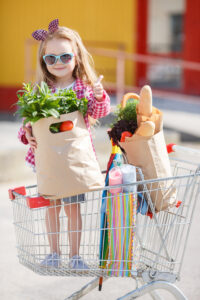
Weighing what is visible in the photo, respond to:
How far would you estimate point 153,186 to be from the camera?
9.70 feet

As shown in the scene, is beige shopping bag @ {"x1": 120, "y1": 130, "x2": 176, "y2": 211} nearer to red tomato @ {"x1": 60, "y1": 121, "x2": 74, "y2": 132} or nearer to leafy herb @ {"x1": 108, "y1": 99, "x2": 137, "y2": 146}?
leafy herb @ {"x1": 108, "y1": 99, "x2": 137, "y2": 146}

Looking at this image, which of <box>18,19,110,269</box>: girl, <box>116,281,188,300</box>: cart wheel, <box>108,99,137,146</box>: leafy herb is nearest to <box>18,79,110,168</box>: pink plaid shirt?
<box>18,19,110,269</box>: girl

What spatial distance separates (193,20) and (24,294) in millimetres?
9062

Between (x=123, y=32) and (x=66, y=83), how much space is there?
9.29 m

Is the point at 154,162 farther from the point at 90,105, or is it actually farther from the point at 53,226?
the point at 53,226

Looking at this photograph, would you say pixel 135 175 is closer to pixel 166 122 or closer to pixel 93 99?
pixel 93 99

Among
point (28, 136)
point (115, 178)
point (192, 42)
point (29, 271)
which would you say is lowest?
point (29, 271)

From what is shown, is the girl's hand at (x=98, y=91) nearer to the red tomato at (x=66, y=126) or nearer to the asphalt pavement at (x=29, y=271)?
the red tomato at (x=66, y=126)

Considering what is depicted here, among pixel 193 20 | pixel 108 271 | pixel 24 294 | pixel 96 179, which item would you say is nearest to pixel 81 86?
pixel 96 179

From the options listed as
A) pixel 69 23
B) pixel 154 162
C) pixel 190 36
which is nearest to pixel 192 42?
pixel 190 36

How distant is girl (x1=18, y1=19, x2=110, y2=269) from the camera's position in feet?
9.98

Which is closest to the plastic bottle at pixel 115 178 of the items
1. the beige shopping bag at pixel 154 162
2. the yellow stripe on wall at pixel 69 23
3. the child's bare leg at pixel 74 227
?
the beige shopping bag at pixel 154 162

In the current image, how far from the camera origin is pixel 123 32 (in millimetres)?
12438

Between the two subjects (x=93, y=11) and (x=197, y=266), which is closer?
(x=197, y=266)
